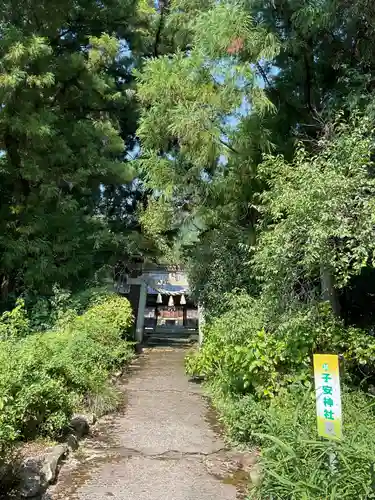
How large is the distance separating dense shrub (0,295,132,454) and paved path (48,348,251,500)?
477 mm

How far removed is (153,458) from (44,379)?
53.7 inches

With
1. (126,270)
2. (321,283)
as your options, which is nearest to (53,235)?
(126,270)

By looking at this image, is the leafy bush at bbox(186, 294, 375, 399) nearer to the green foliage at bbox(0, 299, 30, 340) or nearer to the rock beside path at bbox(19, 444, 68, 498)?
the rock beside path at bbox(19, 444, 68, 498)

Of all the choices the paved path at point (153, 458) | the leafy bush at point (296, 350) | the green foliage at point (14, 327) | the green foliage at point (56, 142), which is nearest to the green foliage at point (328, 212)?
the leafy bush at point (296, 350)

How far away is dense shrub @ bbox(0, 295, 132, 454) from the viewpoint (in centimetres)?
361

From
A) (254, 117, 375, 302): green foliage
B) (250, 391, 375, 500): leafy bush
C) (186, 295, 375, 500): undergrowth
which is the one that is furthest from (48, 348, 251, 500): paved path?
(254, 117, 375, 302): green foliage

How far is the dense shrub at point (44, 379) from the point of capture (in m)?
3.61

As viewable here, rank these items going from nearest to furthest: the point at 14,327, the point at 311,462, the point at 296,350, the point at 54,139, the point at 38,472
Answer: the point at 311,462 < the point at 38,472 < the point at 296,350 < the point at 14,327 < the point at 54,139

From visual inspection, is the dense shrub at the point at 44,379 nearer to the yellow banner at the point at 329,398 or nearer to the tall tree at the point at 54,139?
the yellow banner at the point at 329,398

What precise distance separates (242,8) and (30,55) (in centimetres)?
510

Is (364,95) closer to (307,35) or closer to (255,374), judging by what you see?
(307,35)

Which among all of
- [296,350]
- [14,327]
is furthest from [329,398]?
[14,327]

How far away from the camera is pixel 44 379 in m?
4.37

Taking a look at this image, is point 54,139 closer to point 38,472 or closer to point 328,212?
point 328,212
